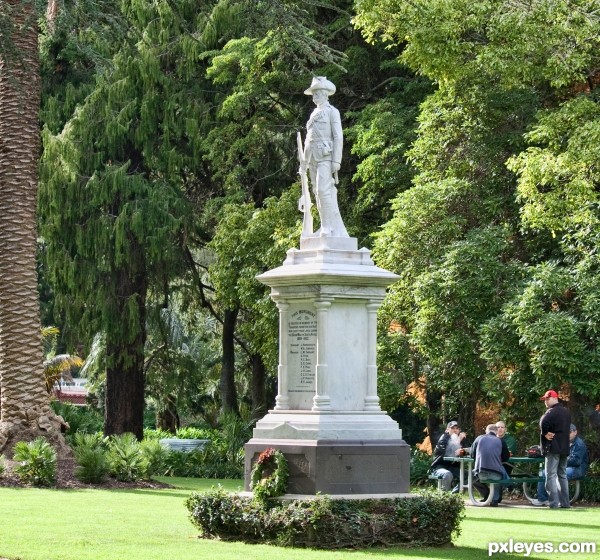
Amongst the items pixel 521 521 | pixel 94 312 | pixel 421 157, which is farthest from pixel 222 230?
pixel 521 521

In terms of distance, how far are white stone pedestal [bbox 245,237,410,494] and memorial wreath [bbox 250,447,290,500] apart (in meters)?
0.21

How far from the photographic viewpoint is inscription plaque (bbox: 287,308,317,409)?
51.9 ft

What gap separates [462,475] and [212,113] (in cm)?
1521

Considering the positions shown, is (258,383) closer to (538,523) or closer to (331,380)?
(538,523)

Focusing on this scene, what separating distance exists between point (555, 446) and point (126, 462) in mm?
7693

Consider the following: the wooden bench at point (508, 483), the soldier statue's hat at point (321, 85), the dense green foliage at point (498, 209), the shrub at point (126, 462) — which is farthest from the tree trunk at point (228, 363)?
the soldier statue's hat at point (321, 85)

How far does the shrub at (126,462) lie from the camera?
75.9ft

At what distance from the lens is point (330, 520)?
45.6ft

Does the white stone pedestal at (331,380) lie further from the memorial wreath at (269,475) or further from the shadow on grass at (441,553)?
the shadow on grass at (441,553)

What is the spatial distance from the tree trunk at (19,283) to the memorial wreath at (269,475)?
9.45 metres

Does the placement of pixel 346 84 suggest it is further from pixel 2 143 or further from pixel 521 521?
pixel 521 521

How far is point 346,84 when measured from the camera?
31.7 metres

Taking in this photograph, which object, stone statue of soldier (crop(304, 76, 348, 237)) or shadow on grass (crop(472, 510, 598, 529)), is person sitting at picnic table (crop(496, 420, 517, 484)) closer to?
shadow on grass (crop(472, 510, 598, 529))

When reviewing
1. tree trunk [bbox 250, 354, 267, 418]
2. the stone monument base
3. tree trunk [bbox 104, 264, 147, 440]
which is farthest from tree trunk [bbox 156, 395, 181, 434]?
the stone monument base
